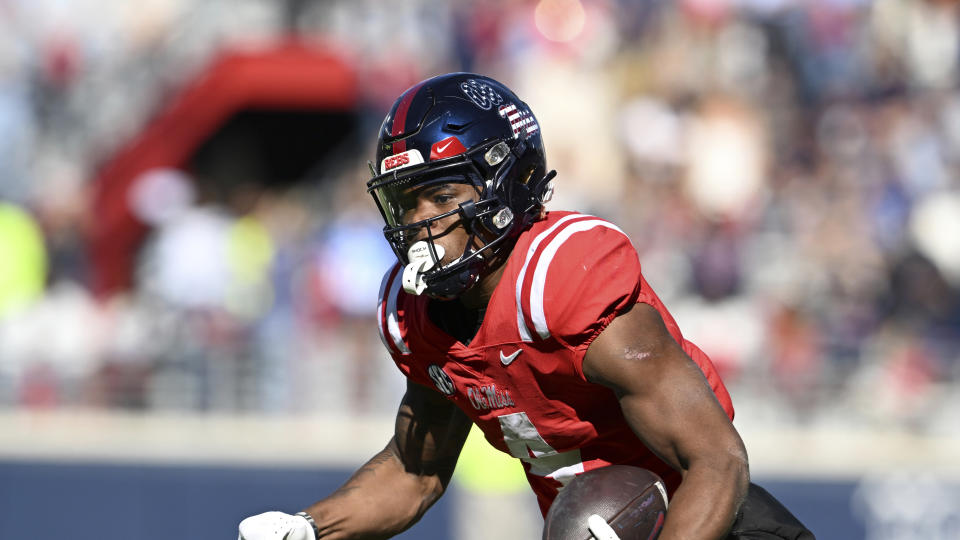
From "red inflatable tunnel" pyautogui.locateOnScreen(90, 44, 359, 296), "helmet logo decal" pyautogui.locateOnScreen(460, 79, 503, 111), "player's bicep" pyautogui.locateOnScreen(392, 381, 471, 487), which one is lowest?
"player's bicep" pyautogui.locateOnScreen(392, 381, 471, 487)

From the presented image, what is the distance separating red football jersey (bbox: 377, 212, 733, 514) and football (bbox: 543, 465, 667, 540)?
0.66 ft

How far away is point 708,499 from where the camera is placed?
9.29ft

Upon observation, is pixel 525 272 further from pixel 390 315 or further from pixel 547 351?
pixel 390 315

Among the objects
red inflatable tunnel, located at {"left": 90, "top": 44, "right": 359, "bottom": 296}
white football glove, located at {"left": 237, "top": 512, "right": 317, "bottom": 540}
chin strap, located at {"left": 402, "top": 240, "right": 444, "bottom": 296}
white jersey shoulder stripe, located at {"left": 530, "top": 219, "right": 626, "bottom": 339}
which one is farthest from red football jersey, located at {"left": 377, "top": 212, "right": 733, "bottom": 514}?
→ red inflatable tunnel, located at {"left": 90, "top": 44, "right": 359, "bottom": 296}

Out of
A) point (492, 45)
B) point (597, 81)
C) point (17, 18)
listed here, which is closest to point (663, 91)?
point (597, 81)

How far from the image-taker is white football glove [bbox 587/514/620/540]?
2852 mm

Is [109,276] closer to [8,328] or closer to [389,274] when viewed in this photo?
[8,328]

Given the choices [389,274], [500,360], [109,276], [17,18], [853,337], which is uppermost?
[17,18]

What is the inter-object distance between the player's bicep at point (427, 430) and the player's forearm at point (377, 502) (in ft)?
0.12

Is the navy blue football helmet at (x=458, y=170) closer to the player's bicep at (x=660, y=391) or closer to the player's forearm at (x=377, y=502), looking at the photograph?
the player's bicep at (x=660, y=391)

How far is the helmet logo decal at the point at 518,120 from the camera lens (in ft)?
11.0

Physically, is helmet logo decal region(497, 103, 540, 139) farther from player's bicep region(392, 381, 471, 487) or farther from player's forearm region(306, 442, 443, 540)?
player's forearm region(306, 442, 443, 540)

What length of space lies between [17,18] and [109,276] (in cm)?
289

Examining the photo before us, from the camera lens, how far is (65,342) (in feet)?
27.7
